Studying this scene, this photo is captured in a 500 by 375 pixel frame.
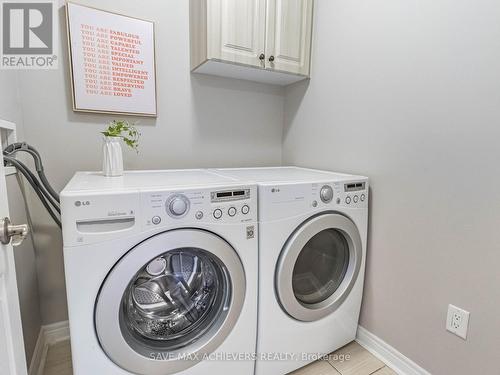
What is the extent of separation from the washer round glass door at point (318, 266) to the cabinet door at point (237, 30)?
98 centimetres

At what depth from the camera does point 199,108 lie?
5.77 feet

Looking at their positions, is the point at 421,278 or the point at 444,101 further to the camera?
the point at 421,278

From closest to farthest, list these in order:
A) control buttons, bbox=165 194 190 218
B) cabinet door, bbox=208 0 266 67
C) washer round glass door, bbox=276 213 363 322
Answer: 1. control buttons, bbox=165 194 190 218
2. washer round glass door, bbox=276 213 363 322
3. cabinet door, bbox=208 0 266 67

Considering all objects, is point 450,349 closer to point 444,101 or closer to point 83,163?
point 444,101

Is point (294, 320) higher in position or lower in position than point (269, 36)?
lower

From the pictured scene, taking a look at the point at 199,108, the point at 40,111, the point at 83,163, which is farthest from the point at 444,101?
the point at 40,111

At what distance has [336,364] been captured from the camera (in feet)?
4.57

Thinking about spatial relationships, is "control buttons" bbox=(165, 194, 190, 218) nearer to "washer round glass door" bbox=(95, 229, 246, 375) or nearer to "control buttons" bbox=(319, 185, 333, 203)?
"washer round glass door" bbox=(95, 229, 246, 375)

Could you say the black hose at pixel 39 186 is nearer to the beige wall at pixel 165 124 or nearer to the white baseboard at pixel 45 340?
the beige wall at pixel 165 124

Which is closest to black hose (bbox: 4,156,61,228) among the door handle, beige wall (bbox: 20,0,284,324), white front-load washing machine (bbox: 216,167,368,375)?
beige wall (bbox: 20,0,284,324)

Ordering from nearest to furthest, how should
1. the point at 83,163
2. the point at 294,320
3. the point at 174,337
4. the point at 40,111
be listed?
the point at 174,337 < the point at 294,320 < the point at 40,111 < the point at 83,163

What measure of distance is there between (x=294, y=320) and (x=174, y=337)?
0.53 m

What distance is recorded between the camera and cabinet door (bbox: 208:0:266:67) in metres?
1.43

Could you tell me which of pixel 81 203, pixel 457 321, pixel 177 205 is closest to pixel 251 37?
pixel 177 205
